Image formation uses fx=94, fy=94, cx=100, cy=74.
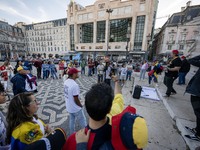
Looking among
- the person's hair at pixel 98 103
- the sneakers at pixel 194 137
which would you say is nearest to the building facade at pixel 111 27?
the sneakers at pixel 194 137

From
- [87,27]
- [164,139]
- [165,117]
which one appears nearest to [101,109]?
[164,139]

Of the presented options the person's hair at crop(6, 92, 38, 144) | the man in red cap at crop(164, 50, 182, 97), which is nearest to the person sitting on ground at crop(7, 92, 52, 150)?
the person's hair at crop(6, 92, 38, 144)

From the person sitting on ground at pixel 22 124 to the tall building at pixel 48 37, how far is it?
54657 millimetres

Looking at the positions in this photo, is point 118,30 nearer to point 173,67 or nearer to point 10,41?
point 173,67

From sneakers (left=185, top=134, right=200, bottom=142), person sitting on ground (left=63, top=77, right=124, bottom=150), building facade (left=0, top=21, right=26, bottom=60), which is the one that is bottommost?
sneakers (left=185, top=134, right=200, bottom=142)

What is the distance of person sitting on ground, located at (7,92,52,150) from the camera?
1023 millimetres

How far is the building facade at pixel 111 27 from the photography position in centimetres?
2961

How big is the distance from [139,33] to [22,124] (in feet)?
119

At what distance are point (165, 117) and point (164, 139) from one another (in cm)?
118

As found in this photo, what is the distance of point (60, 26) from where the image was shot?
48844 mm

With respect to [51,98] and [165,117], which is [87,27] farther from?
[165,117]

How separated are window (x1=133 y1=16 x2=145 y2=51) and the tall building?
3542 centimetres

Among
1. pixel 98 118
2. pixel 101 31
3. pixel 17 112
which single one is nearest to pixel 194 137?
pixel 98 118

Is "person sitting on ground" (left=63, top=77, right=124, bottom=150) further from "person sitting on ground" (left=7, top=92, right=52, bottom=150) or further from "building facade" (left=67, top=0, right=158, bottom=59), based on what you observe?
"building facade" (left=67, top=0, right=158, bottom=59)
